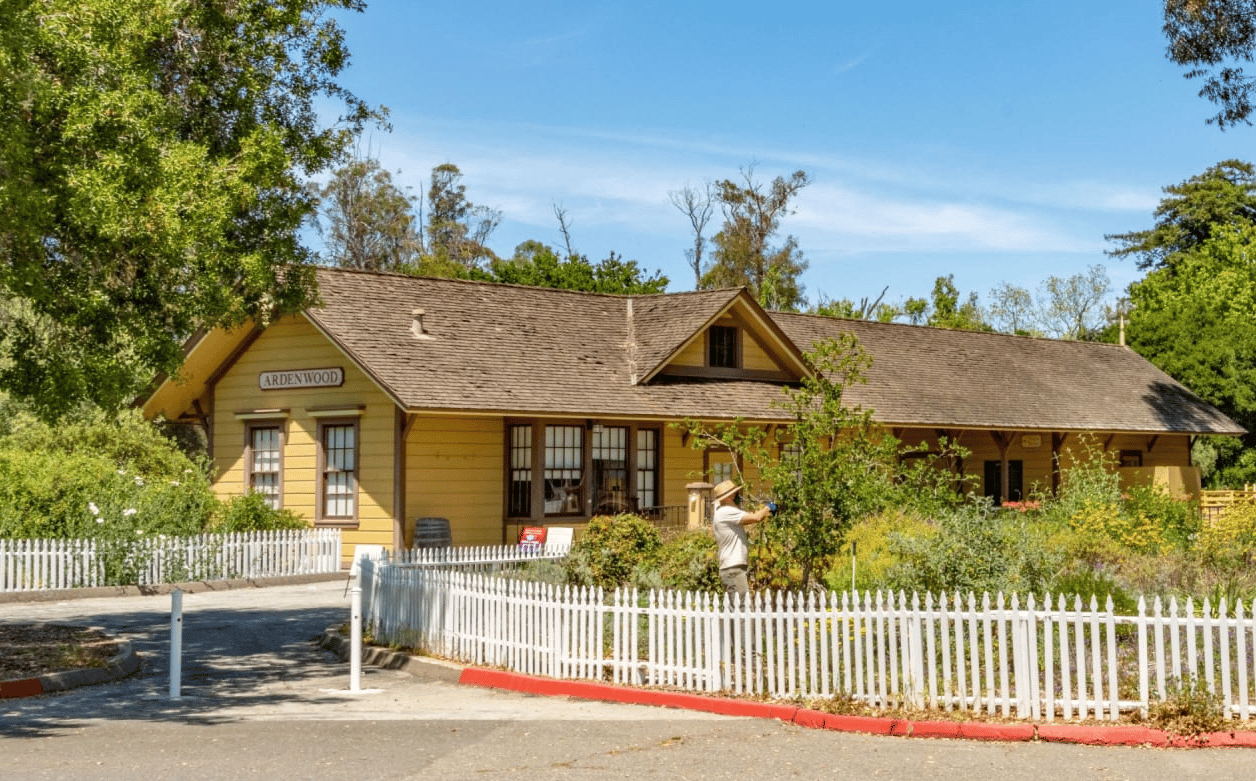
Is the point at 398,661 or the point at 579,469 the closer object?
the point at 398,661

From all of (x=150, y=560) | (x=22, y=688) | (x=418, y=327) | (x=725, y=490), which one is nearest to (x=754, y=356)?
(x=418, y=327)

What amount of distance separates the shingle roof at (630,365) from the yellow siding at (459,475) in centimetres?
107

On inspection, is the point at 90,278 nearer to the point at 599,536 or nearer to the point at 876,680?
the point at 599,536

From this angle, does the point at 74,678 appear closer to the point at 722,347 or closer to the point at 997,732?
the point at 997,732

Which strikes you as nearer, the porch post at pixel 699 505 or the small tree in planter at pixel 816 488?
the small tree in planter at pixel 816 488

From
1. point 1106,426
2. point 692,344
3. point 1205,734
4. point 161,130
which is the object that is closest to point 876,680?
point 1205,734

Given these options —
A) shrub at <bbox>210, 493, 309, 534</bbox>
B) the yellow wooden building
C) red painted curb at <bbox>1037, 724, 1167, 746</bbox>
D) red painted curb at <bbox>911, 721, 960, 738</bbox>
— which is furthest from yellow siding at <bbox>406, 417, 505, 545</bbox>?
red painted curb at <bbox>1037, 724, 1167, 746</bbox>

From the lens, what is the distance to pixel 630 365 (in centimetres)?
3066

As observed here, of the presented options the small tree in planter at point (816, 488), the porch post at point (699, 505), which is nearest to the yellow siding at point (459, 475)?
the porch post at point (699, 505)

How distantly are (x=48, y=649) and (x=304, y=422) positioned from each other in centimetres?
1373

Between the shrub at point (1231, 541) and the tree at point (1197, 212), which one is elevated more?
the tree at point (1197, 212)

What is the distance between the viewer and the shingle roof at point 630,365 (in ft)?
88.6

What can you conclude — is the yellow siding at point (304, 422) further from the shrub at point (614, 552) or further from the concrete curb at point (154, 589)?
the shrub at point (614, 552)

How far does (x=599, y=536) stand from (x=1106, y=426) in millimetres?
24915
